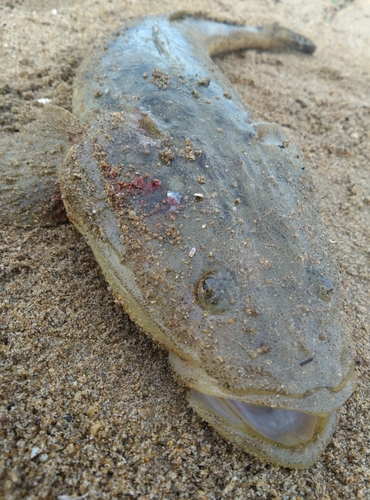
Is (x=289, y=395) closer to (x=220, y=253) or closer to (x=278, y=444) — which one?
(x=278, y=444)

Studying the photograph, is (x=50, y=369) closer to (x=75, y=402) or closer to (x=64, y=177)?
(x=75, y=402)

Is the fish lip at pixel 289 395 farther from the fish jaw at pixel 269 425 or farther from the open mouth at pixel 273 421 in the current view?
the open mouth at pixel 273 421

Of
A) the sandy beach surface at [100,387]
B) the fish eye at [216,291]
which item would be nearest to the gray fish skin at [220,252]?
the fish eye at [216,291]

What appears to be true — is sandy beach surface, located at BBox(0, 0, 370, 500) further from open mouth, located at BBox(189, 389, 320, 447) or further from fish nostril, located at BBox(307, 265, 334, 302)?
fish nostril, located at BBox(307, 265, 334, 302)

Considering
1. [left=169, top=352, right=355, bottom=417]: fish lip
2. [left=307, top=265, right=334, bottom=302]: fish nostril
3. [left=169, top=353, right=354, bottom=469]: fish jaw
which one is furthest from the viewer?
[left=307, top=265, right=334, bottom=302]: fish nostril

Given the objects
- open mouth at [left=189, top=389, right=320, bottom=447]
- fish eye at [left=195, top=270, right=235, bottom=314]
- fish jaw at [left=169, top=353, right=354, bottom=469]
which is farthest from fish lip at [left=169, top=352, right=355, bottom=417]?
fish eye at [left=195, top=270, right=235, bottom=314]

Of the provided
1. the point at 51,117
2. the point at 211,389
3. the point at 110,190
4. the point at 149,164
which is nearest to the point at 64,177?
the point at 110,190

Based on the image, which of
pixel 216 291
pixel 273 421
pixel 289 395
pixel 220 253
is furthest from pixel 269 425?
pixel 220 253

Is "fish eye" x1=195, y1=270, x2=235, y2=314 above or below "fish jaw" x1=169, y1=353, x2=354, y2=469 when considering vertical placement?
above
